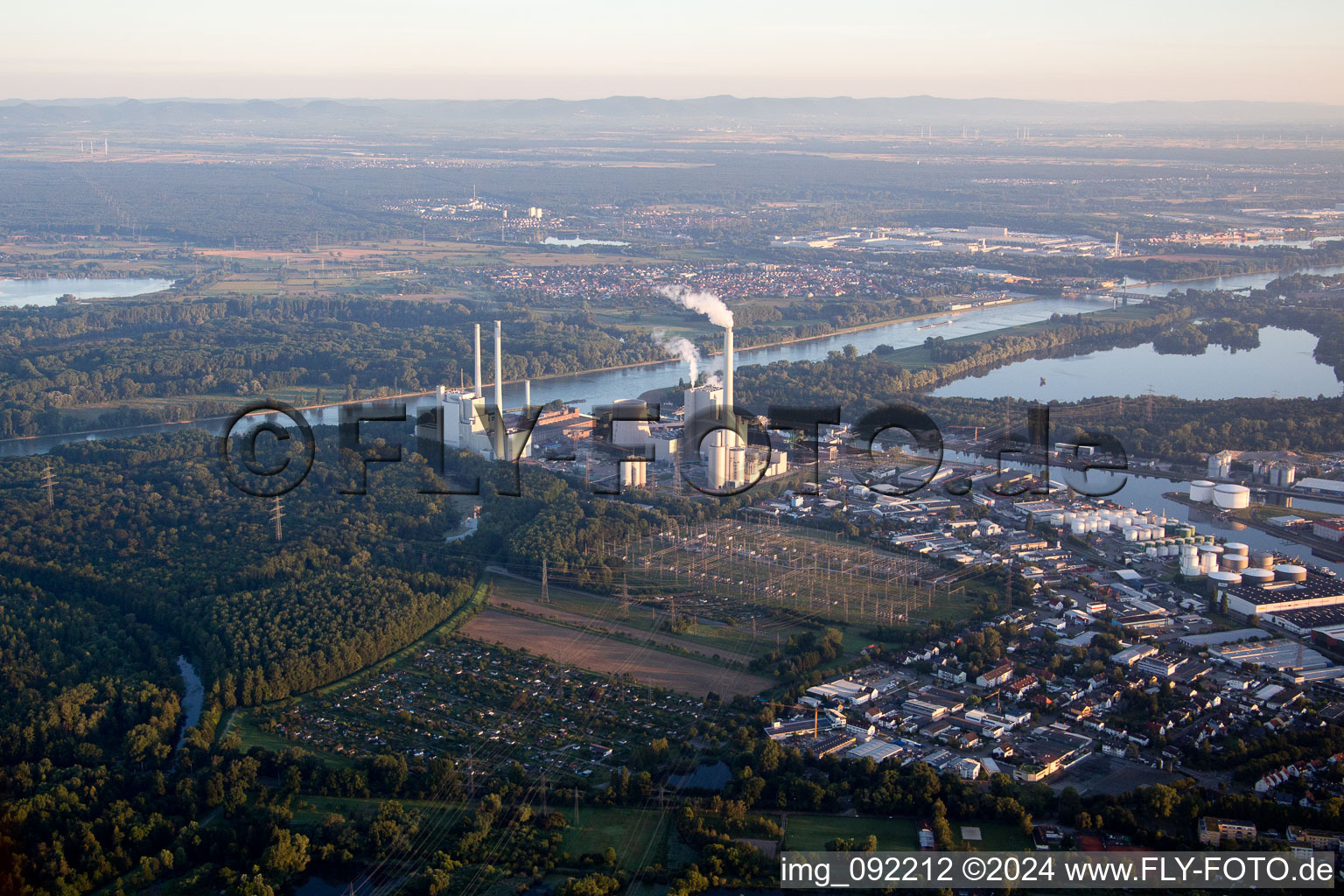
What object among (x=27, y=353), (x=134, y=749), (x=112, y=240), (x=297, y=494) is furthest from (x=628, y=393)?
(x=112, y=240)

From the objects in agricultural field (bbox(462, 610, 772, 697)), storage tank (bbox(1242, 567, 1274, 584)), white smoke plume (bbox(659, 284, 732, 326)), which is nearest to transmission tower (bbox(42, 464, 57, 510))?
agricultural field (bbox(462, 610, 772, 697))

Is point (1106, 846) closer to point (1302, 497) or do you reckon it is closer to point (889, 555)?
point (889, 555)

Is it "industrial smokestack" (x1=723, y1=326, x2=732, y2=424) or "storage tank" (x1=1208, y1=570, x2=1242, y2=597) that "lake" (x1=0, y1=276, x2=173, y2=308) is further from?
"storage tank" (x1=1208, y1=570, x2=1242, y2=597)

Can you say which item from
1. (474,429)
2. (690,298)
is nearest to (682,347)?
(690,298)

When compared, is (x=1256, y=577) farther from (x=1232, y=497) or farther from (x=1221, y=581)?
(x=1232, y=497)

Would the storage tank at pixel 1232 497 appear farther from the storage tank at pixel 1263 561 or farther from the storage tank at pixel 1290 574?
the storage tank at pixel 1290 574
